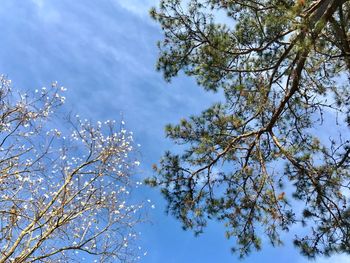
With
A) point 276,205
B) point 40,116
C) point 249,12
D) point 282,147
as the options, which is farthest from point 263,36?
point 40,116

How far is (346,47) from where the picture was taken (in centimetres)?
561

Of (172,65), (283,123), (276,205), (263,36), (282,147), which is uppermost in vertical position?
(172,65)

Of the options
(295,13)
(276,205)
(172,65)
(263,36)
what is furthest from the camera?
(172,65)

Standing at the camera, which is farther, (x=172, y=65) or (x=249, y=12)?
Answer: (x=172, y=65)

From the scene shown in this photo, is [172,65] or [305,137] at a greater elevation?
[172,65]

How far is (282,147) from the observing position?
5.54m

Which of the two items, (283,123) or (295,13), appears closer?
(295,13)

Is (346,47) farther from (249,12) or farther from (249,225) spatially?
(249,225)

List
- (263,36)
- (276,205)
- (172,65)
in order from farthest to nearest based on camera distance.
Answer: (172,65), (263,36), (276,205)

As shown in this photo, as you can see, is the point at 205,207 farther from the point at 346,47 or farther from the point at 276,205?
the point at 346,47

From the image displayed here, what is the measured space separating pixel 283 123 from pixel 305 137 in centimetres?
32

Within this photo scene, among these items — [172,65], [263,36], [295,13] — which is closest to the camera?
[295,13]

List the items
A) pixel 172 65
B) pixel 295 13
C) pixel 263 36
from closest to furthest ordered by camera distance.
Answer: pixel 295 13, pixel 263 36, pixel 172 65

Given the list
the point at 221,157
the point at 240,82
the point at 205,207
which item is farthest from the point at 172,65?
the point at 205,207
